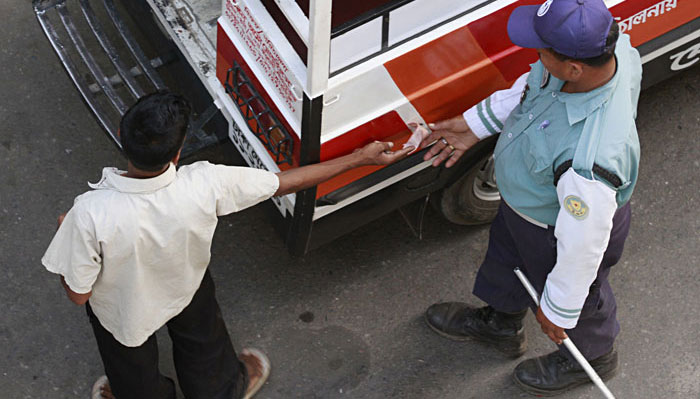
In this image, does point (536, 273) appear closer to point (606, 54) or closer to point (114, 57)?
point (606, 54)

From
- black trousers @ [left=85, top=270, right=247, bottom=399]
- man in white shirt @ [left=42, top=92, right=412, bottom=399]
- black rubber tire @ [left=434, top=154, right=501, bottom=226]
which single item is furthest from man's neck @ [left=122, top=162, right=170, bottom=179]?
black rubber tire @ [left=434, top=154, right=501, bottom=226]

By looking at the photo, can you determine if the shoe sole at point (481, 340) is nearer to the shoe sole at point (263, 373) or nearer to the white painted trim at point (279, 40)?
the shoe sole at point (263, 373)

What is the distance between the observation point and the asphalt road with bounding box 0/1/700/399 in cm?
355

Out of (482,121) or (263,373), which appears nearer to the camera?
(482,121)

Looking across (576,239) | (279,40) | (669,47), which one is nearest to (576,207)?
(576,239)

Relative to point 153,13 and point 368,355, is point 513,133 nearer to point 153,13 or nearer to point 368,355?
point 368,355

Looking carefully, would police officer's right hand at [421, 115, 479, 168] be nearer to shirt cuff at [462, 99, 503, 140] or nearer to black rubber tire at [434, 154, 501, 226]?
shirt cuff at [462, 99, 503, 140]

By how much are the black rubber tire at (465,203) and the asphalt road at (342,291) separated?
0.15 meters

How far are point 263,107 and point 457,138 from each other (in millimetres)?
638

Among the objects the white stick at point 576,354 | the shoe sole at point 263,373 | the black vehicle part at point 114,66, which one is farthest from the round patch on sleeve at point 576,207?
the shoe sole at point 263,373

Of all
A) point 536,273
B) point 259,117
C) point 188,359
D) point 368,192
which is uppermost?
point 259,117

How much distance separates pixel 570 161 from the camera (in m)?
2.53

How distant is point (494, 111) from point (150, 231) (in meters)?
1.13

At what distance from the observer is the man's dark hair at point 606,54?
2434 mm
